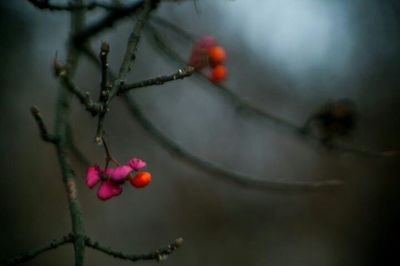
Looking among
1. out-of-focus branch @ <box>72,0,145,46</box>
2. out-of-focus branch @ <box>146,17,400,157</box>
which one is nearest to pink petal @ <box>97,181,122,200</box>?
out-of-focus branch @ <box>72,0,145,46</box>

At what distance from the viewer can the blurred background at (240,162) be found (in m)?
7.68

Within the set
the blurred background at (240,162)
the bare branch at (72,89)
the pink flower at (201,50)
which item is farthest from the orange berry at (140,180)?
the blurred background at (240,162)

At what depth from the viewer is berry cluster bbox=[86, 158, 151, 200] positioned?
1189mm

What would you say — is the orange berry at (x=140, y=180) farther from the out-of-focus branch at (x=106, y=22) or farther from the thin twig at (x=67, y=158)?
the out-of-focus branch at (x=106, y=22)

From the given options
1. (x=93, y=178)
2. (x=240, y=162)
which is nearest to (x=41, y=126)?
(x=93, y=178)

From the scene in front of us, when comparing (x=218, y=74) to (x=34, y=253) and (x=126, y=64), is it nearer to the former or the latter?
(x=126, y=64)

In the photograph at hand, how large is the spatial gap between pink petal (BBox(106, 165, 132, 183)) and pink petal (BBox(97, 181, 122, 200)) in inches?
0.7

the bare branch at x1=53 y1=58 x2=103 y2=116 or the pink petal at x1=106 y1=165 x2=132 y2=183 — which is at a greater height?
the pink petal at x1=106 y1=165 x2=132 y2=183

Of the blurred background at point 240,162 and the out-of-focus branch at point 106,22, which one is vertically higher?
the blurred background at point 240,162

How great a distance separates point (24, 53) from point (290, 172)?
17.0 feet

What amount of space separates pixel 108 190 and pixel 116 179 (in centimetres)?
3

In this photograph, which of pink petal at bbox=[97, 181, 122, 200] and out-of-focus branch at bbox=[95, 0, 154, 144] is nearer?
out-of-focus branch at bbox=[95, 0, 154, 144]

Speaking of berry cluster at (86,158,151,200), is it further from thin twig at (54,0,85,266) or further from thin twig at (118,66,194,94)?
thin twig at (118,66,194,94)

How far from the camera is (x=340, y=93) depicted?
336 inches
